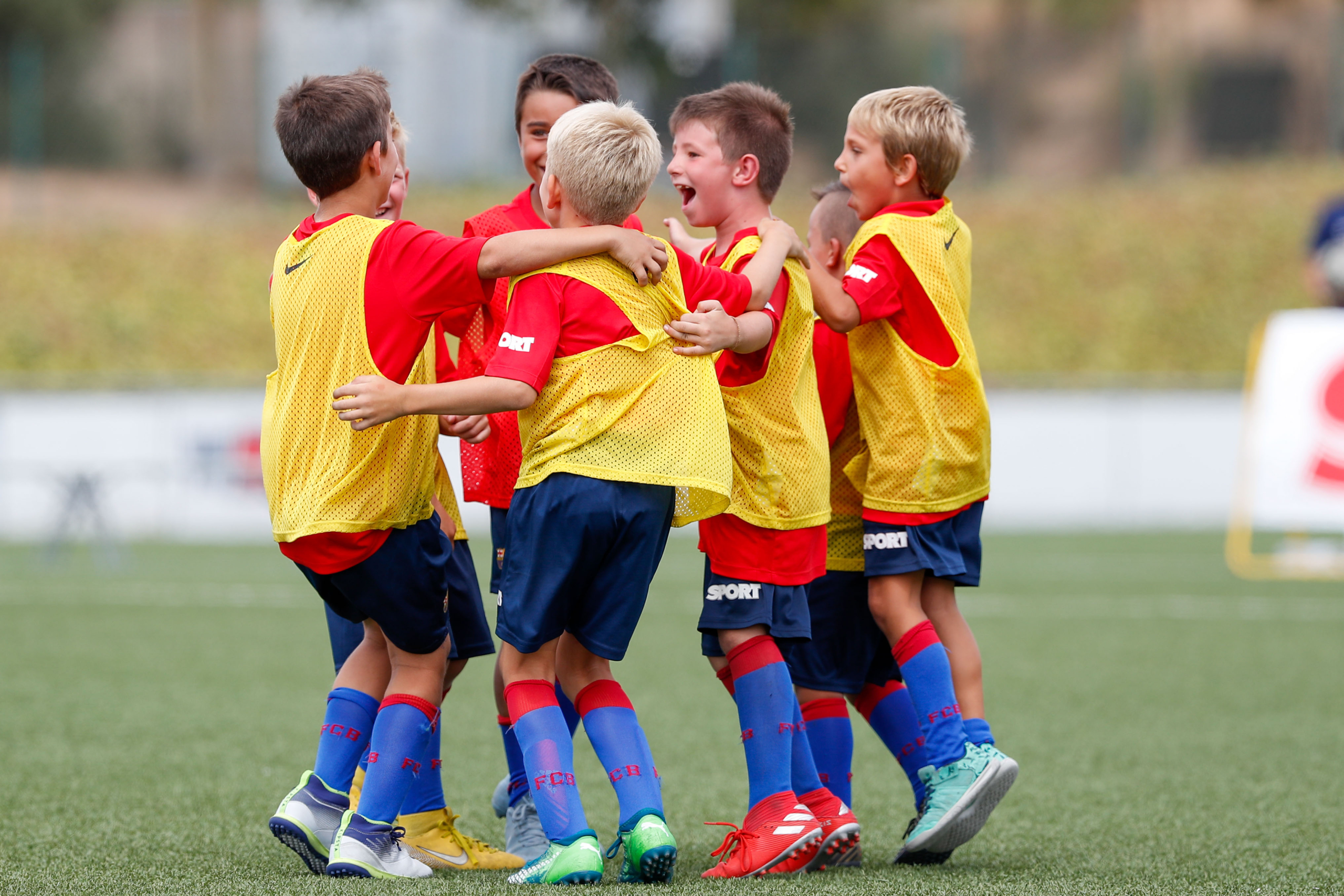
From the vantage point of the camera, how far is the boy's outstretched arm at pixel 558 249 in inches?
109

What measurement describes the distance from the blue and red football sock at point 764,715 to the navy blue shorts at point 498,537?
55 centimetres

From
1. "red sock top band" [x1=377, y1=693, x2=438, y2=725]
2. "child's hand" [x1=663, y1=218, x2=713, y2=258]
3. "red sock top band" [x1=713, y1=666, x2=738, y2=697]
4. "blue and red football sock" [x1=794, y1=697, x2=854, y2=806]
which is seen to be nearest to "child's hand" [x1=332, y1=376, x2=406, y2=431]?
"red sock top band" [x1=377, y1=693, x2=438, y2=725]

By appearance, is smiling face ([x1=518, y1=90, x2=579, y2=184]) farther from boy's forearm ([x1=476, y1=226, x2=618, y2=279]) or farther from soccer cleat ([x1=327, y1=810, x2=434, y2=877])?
soccer cleat ([x1=327, y1=810, x2=434, y2=877])

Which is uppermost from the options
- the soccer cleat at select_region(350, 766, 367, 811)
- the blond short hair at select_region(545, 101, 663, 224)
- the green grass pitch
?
the blond short hair at select_region(545, 101, 663, 224)

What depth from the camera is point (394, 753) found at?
117 inches

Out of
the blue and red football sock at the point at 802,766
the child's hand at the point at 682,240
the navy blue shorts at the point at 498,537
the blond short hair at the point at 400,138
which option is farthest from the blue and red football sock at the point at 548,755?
the blond short hair at the point at 400,138

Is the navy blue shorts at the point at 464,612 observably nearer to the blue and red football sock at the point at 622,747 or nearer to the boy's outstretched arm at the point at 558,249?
the blue and red football sock at the point at 622,747

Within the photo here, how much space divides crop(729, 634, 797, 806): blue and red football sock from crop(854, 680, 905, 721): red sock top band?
1.76 feet

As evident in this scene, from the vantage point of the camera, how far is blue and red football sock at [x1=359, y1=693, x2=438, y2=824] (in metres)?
2.96

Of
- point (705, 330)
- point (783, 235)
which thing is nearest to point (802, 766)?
point (705, 330)

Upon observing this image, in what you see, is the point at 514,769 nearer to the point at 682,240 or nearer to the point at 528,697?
the point at 528,697

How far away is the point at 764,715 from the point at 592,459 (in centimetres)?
70

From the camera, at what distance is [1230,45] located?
23672 mm

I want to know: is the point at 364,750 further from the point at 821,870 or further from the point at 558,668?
the point at 821,870
